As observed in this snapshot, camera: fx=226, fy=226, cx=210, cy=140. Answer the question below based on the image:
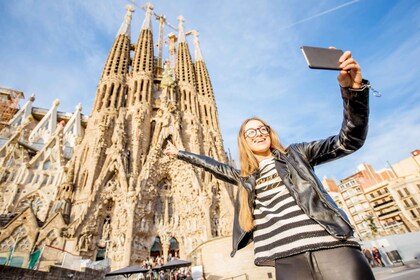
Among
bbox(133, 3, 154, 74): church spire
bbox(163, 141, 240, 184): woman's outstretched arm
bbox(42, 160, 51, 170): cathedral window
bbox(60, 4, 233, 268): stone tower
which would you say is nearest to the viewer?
bbox(163, 141, 240, 184): woman's outstretched arm

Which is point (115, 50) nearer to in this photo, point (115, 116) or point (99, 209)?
point (115, 116)

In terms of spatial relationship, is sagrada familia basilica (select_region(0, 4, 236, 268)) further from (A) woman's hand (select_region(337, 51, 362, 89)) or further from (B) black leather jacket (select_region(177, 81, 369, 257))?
(A) woman's hand (select_region(337, 51, 362, 89))

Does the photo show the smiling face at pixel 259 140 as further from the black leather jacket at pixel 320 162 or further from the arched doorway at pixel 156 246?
the arched doorway at pixel 156 246

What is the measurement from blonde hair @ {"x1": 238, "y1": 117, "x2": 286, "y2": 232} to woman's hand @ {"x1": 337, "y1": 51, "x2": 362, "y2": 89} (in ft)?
2.09

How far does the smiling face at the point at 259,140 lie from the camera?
1.75 meters

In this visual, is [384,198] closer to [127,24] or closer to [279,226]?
[279,226]

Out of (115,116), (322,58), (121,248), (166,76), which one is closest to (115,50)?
(166,76)

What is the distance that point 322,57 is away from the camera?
121 cm

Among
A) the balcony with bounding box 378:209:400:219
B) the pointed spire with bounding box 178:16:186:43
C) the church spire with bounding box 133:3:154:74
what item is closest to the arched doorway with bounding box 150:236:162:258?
the church spire with bounding box 133:3:154:74

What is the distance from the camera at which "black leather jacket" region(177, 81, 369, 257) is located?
118 centimetres

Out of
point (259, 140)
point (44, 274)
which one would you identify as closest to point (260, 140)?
point (259, 140)

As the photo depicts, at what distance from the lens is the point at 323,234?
3.90ft

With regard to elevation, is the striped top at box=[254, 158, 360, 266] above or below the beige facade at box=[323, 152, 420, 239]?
below

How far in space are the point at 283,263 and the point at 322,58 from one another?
1139mm
